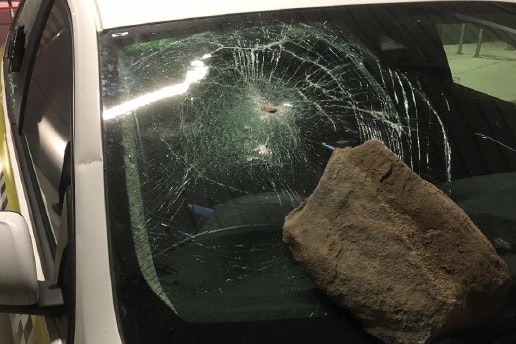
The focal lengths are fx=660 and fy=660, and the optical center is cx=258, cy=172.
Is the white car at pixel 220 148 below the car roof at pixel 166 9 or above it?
below

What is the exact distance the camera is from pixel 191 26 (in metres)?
1.49

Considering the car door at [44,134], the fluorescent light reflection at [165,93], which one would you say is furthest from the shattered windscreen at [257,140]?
the car door at [44,134]

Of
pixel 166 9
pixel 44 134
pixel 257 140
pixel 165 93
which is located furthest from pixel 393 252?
pixel 44 134

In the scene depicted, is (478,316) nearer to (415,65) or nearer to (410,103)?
(410,103)

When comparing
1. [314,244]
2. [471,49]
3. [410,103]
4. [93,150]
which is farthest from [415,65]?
[93,150]

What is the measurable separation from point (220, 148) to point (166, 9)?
0.39m

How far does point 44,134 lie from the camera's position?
5.57 ft

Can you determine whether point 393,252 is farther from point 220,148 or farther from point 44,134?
point 44,134

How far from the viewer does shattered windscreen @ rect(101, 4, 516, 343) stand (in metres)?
1.13

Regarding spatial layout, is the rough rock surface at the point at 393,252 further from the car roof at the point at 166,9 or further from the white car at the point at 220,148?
Answer: the car roof at the point at 166,9

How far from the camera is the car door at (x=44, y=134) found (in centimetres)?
128

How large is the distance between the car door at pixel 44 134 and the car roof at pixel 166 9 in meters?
0.12

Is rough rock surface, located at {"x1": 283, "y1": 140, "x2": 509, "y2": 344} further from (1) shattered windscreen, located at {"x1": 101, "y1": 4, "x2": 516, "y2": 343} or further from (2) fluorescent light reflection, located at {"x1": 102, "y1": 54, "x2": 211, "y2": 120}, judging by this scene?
(2) fluorescent light reflection, located at {"x1": 102, "y1": 54, "x2": 211, "y2": 120}

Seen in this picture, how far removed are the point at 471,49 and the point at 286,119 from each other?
749mm
